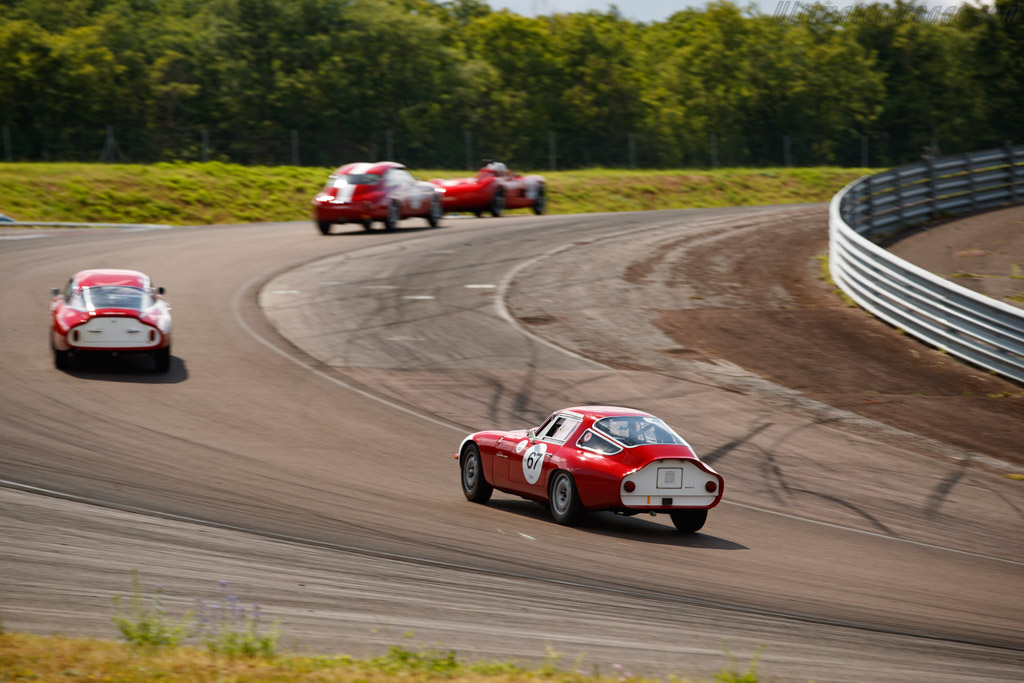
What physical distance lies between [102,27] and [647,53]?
50.3m

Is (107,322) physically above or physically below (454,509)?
above

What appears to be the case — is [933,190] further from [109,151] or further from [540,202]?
[109,151]

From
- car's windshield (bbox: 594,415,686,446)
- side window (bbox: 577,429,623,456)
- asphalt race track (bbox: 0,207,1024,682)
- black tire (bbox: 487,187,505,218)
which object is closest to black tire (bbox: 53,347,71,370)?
asphalt race track (bbox: 0,207,1024,682)

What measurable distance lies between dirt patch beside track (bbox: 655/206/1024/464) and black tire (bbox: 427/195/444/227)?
26.3 ft

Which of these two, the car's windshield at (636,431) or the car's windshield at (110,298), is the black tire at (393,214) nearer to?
the car's windshield at (110,298)

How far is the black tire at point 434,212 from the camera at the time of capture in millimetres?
33838

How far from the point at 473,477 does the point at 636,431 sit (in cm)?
200

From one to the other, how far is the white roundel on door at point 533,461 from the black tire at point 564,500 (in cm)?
21

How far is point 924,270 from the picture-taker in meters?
21.5

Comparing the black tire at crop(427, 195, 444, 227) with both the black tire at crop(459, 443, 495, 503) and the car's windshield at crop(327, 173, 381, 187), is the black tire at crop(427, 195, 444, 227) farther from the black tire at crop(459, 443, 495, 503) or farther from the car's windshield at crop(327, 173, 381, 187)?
the black tire at crop(459, 443, 495, 503)

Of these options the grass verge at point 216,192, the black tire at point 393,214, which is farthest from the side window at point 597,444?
the grass verge at point 216,192

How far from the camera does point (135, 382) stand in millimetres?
16984

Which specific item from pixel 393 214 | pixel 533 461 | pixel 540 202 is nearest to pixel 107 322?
pixel 533 461

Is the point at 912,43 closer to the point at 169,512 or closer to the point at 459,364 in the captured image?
the point at 459,364
